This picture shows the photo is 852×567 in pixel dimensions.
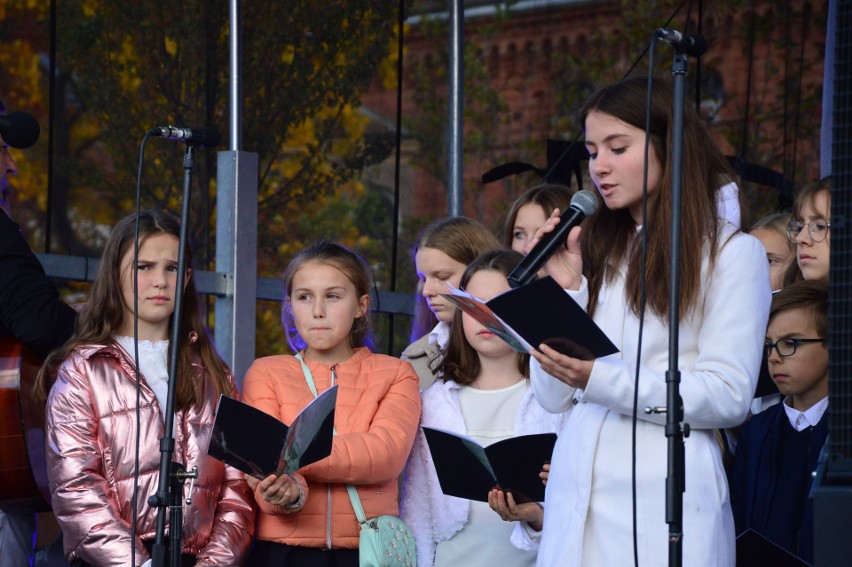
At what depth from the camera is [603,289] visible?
2561 millimetres

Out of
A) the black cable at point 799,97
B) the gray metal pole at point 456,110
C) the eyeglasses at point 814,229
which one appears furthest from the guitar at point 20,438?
the black cable at point 799,97

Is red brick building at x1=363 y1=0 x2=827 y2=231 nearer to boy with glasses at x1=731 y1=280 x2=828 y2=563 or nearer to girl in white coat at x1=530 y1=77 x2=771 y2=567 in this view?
boy with glasses at x1=731 y1=280 x2=828 y2=563

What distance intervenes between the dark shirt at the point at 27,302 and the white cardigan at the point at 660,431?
1.50 metres

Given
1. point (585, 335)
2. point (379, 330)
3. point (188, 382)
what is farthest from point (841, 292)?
point (379, 330)

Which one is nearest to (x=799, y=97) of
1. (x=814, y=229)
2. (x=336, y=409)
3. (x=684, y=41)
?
(x=814, y=229)

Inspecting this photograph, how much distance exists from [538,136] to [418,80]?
1259 mm

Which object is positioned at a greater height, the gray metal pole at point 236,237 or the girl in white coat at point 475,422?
the gray metal pole at point 236,237

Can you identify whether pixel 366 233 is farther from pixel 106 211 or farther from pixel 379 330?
pixel 379 330

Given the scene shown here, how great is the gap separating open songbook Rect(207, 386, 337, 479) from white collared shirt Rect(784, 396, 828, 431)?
4.14ft

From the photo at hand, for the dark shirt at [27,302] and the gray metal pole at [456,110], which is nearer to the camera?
the dark shirt at [27,302]

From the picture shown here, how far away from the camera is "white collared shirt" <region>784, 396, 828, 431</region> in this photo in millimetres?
3189

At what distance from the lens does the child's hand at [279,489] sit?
2955 millimetres

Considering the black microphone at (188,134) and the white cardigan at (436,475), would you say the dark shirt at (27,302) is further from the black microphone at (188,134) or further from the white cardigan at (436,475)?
the white cardigan at (436,475)

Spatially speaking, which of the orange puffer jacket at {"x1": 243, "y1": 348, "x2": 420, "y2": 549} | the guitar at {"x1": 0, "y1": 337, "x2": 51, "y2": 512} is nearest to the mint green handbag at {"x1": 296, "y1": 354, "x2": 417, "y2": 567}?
the orange puffer jacket at {"x1": 243, "y1": 348, "x2": 420, "y2": 549}
